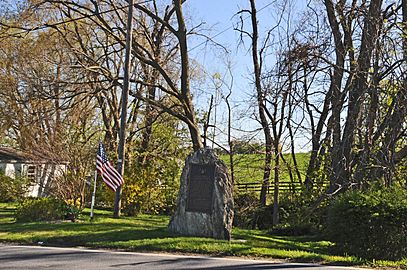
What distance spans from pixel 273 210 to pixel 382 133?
814 centimetres

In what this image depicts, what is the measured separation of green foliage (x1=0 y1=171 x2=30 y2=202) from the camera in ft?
96.0

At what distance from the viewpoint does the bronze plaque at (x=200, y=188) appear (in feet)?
46.4

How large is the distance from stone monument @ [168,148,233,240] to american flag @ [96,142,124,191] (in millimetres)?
3219

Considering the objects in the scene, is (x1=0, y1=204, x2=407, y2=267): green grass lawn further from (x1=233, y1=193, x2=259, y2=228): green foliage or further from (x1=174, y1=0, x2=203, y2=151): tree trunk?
(x1=174, y1=0, x2=203, y2=151): tree trunk

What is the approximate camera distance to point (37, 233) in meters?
14.1

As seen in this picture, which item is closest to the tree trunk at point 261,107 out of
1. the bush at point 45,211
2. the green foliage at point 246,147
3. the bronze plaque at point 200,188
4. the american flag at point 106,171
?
the green foliage at point 246,147

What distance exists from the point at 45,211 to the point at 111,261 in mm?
7968

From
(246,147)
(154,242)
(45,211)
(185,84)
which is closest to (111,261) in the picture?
(154,242)

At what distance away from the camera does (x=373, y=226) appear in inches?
479

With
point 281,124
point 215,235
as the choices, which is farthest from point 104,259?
point 281,124

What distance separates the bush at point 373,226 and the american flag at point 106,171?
7438 millimetres

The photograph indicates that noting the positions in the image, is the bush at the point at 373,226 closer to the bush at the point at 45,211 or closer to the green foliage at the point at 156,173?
the bush at the point at 45,211

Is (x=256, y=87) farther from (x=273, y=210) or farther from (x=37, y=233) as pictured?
(x=37, y=233)

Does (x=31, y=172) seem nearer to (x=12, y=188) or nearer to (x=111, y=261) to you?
(x=12, y=188)
